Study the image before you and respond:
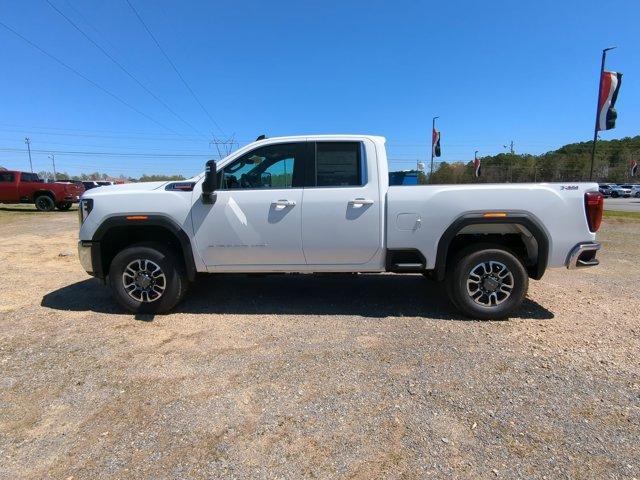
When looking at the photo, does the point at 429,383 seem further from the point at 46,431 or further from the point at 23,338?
the point at 23,338

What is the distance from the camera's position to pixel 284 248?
4809 millimetres

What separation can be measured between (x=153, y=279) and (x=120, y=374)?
1.54 metres

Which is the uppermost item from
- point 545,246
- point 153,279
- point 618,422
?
point 545,246

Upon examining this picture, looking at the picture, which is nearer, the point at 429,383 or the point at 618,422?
the point at 618,422

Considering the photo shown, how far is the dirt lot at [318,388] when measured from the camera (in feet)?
8.28

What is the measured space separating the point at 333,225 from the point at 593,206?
278cm

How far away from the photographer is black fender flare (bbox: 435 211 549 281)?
4.57 m

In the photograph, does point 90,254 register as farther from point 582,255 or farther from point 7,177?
point 7,177

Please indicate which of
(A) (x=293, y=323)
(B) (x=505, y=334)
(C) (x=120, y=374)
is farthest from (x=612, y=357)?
(C) (x=120, y=374)

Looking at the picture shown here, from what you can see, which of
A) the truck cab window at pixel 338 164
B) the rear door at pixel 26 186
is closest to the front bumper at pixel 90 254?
the truck cab window at pixel 338 164

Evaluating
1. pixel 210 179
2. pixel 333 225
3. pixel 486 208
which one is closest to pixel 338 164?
pixel 333 225

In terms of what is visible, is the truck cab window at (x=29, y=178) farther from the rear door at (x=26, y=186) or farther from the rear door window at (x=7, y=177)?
the rear door window at (x=7, y=177)

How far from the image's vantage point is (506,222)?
15.1ft

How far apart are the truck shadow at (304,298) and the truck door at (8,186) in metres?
18.4
